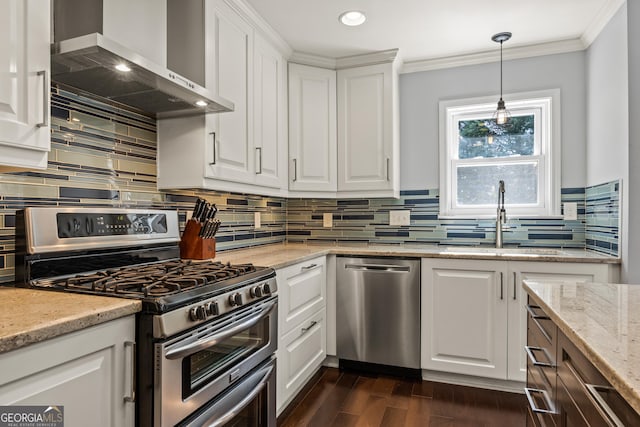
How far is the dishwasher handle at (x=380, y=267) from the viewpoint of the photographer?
8.45 ft

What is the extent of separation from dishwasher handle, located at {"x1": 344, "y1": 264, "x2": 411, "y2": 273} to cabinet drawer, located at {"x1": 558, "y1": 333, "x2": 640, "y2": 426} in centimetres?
152

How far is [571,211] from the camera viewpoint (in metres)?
2.77

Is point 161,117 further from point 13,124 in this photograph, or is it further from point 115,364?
point 115,364

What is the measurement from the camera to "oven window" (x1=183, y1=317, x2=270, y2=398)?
124 centimetres

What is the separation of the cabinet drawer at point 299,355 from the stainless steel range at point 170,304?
23cm

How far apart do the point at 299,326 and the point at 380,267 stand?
0.71m

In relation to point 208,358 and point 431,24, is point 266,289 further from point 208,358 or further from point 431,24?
point 431,24

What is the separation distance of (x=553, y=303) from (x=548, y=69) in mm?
2359

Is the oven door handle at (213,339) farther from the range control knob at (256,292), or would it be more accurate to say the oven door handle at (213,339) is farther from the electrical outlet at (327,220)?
the electrical outlet at (327,220)

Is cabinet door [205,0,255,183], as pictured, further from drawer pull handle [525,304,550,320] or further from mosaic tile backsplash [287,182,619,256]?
drawer pull handle [525,304,550,320]

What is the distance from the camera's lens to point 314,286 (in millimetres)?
2465

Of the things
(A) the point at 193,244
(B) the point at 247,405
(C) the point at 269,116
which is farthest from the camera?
(C) the point at 269,116

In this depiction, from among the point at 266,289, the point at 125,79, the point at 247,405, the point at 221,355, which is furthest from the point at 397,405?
the point at 125,79

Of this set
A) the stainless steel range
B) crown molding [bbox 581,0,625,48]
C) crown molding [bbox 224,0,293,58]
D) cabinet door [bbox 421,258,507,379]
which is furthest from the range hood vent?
crown molding [bbox 581,0,625,48]
